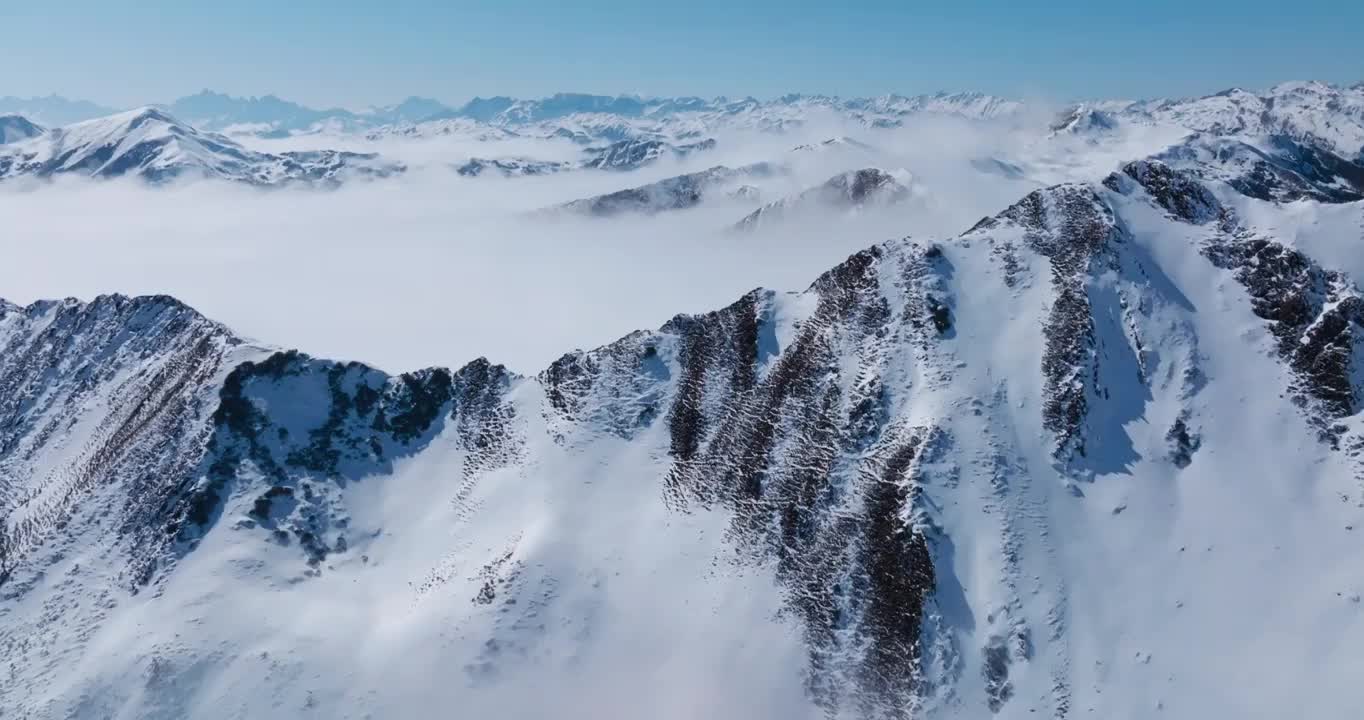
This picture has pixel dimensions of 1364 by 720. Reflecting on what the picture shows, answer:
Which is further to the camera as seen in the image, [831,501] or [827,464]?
[827,464]

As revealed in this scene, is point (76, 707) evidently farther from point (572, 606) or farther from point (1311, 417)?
point (1311, 417)

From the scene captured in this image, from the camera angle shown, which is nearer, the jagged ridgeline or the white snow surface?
the white snow surface

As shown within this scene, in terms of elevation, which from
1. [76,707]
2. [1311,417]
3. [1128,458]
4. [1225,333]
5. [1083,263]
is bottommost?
[76,707]

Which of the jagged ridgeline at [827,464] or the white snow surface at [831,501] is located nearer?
the white snow surface at [831,501]

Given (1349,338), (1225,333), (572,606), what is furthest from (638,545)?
(1349,338)

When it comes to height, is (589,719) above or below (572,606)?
below

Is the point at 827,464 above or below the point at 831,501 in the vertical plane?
above

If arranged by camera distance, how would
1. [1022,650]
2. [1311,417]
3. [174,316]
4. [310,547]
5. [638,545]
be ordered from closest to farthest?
[1022,650] → [1311,417] → [638,545] → [310,547] → [174,316]

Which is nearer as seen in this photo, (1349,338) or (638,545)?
(1349,338)
